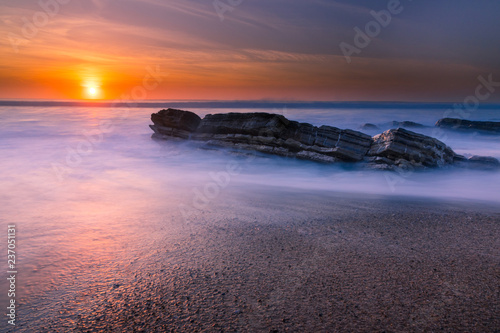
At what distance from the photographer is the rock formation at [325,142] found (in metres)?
12.6

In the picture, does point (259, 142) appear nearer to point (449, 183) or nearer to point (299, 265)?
point (449, 183)

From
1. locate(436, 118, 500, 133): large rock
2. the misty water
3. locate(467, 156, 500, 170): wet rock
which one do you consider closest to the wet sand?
the misty water

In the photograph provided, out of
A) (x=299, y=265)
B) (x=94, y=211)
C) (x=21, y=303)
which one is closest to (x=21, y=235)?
(x=94, y=211)

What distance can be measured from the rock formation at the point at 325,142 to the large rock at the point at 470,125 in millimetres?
19285

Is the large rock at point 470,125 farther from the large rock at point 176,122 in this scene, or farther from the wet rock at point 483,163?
the large rock at point 176,122

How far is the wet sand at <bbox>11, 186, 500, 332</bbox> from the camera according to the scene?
10.7 feet

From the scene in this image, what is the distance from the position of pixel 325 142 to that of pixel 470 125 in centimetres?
2396

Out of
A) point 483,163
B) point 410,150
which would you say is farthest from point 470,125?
point 410,150

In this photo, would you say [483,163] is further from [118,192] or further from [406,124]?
[406,124]

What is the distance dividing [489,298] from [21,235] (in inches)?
282

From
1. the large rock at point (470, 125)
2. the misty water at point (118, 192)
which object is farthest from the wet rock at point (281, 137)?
the large rock at point (470, 125)

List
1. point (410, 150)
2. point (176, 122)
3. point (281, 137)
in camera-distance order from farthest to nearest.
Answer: point (176, 122)
point (281, 137)
point (410, 150)

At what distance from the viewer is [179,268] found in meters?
4.33

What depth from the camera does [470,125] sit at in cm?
3022
